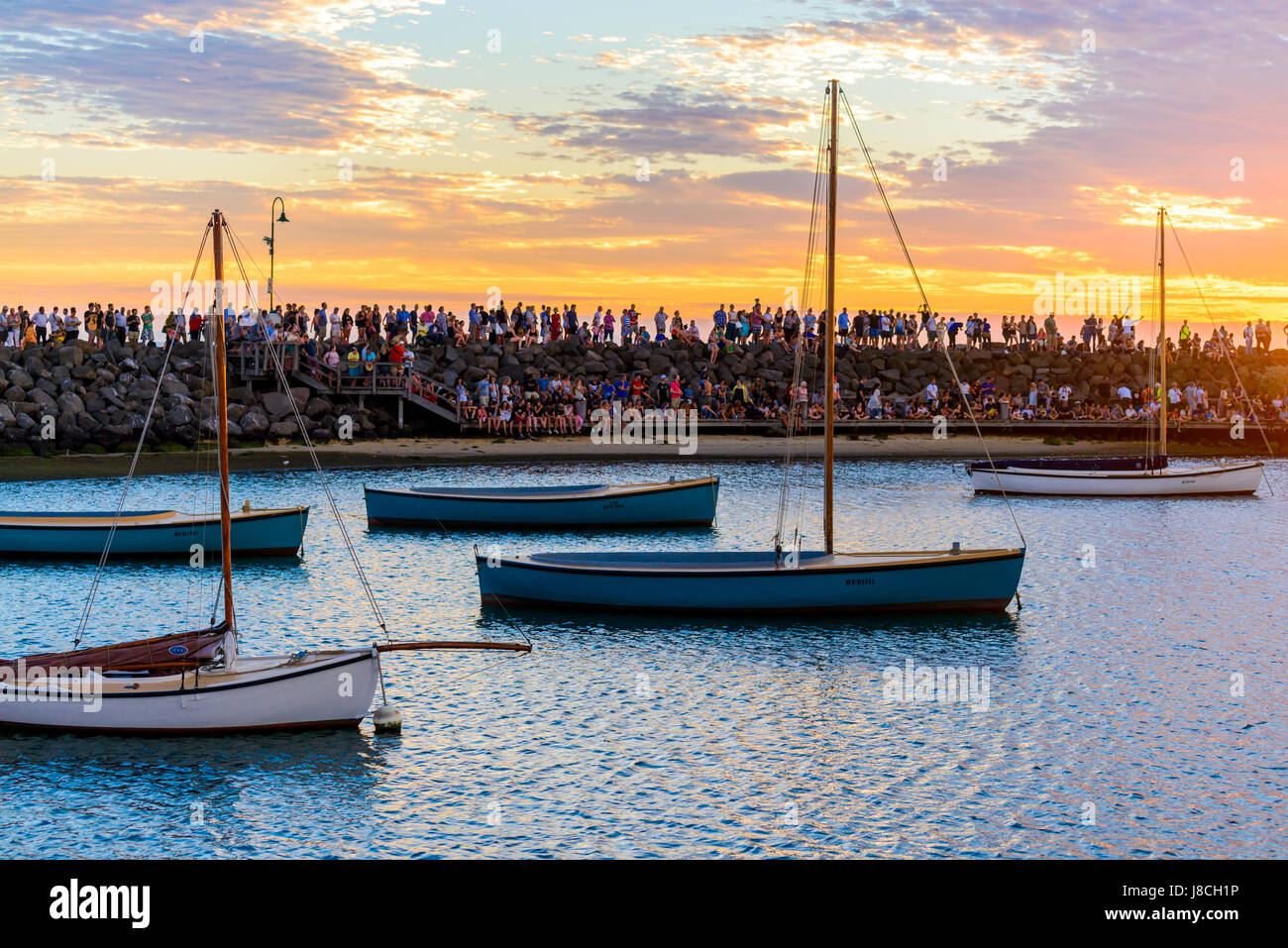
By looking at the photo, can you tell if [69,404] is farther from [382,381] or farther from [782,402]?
[782,402]

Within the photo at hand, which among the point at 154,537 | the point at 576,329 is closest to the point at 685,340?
the point at 576,329

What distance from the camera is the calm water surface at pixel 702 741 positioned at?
14.9 meters

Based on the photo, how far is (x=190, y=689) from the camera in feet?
56.7

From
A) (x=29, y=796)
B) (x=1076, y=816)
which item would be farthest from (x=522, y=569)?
(x=1076, y=816)

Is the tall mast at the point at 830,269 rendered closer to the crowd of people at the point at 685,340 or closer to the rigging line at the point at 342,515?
the rigging line at the point at 342,515

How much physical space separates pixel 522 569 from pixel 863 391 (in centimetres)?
4505

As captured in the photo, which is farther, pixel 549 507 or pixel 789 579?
pixel 549 507

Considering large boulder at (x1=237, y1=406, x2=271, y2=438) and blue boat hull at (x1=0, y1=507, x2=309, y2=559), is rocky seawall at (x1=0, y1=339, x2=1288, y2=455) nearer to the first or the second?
large boulder at (x1=237, y1=406, x2=271, y2=438)

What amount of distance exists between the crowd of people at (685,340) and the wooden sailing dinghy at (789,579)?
3006 cm

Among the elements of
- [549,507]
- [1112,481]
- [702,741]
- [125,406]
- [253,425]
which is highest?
[125,406]

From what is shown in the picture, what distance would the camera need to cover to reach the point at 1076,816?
50.5ft

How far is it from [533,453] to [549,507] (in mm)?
16543

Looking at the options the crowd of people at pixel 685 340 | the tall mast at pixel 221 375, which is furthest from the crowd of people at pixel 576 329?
the tall mast at pixel 221 375
